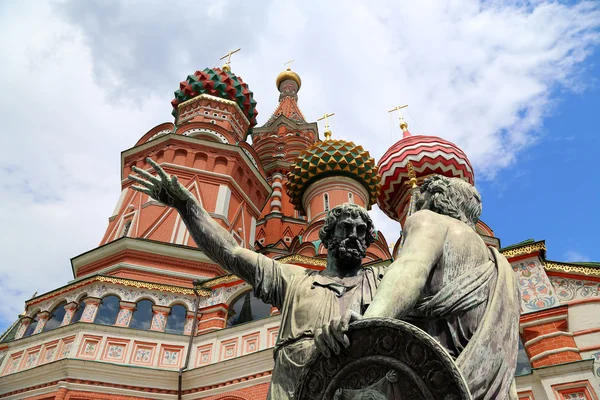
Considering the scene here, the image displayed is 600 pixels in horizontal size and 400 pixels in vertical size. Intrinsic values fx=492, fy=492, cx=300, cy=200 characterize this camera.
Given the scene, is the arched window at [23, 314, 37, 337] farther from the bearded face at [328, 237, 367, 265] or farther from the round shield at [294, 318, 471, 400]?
the round shield at [294, 318, 471, 400]

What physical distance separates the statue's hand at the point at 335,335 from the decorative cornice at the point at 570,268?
353 inches

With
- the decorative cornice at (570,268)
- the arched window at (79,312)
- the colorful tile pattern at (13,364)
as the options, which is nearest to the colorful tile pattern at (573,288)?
the decorative cornice at (570,268)

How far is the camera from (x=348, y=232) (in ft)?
8.49

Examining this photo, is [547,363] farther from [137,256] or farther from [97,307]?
[137,256]

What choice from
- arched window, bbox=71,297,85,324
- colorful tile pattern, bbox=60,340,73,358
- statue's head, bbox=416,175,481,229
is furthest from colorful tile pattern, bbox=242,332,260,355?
statue's head, bbox=416,175,481,229

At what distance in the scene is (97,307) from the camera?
10945 mm

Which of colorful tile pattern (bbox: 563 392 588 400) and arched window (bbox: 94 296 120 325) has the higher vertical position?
arched window (bbox: 94 296 120 325)

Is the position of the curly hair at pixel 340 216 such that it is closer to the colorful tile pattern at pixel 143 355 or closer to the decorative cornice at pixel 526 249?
the decorative cornice at pixel 526 249

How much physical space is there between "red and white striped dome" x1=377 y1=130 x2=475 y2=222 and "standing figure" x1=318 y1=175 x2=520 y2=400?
639 inches

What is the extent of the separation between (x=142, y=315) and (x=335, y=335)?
10.2m

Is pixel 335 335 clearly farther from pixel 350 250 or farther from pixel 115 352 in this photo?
pixel 115 352

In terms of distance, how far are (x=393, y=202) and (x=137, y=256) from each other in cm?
1072

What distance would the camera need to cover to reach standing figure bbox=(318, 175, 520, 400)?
5.99 feet

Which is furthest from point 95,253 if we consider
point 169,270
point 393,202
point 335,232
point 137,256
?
point 335,232
